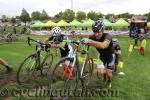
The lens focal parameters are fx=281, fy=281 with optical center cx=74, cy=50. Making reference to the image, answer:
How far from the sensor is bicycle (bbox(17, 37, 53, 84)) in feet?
28.2

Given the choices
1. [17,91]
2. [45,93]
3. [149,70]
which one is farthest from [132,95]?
[149,70]

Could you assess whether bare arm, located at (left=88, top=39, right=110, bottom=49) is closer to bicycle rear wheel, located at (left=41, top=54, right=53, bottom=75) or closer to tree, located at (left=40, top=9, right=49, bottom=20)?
bicycle rear wheel, located at (left=41, top=54, right=53, bottom=75)

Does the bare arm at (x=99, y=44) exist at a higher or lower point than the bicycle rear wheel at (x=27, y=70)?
higher

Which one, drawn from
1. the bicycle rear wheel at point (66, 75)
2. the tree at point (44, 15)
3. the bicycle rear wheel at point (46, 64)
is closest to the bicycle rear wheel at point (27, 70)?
→ the bicycle rear wheel at point (46, 64)

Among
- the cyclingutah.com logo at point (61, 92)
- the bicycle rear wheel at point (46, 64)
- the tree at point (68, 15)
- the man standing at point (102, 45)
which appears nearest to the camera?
the cyclingutah.com logo at point (61, 92)

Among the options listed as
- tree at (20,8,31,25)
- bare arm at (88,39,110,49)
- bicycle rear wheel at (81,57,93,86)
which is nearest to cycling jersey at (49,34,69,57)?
bicycle rear wheel at (81,57,93,86)

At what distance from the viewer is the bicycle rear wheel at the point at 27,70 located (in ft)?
28.1

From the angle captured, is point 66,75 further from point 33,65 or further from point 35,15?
point 35,15

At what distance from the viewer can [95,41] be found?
7785 millimetres

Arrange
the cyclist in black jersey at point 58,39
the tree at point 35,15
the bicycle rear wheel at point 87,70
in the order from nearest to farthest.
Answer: the bicycle rear wheel at point 87,70 < the cyclist in black jersey at point 58,39 < the tree at point 35,15

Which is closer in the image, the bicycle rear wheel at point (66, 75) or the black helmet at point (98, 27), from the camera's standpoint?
the bicycle rear wheel at point (66, 75)

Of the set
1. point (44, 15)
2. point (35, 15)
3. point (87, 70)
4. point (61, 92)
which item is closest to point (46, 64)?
point (87, 70)

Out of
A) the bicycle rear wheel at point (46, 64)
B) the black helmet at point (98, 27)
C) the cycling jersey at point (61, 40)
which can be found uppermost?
the black helmet at point (98, 27)

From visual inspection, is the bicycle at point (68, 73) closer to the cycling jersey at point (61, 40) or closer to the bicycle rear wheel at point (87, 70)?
the bicycle rear wheel at point (87, 70)
